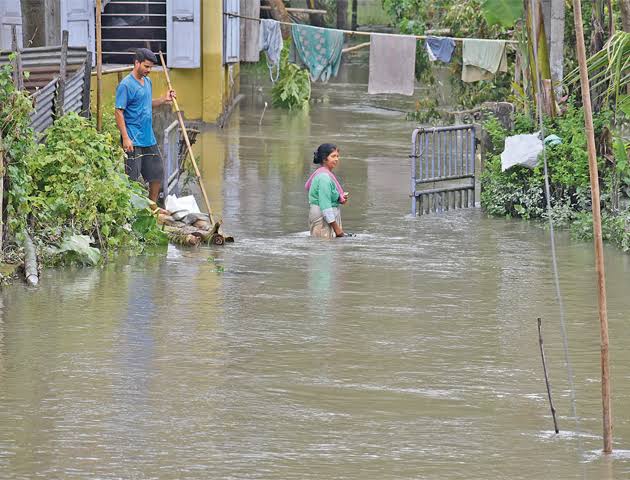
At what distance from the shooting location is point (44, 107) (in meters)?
11.1

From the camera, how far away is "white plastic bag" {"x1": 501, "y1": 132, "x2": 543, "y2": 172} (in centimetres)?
1326

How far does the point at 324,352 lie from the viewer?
7996 millimetres

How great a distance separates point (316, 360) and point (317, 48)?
13.7 metres

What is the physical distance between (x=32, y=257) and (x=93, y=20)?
35.8 feet

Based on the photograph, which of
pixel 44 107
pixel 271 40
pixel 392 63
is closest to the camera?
pixel 44 107

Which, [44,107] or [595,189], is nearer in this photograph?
[595,189]

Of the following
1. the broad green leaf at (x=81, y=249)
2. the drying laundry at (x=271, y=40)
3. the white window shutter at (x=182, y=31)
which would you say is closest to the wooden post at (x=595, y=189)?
the broad green leaf at (x=81, y=249)

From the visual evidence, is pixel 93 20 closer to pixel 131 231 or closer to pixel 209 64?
pixel 209 64

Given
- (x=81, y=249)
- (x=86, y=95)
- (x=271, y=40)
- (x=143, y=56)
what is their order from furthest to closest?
(x=271, y=40) → (x=86, y=95) → (x=143, y=56) → (x=81, y=249)

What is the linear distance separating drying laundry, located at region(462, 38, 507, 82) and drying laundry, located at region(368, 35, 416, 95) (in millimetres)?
1019

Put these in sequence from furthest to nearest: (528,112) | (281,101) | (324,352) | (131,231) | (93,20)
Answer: (281,101)
(93,20)
(528,112)
(131,231)
(324,352)

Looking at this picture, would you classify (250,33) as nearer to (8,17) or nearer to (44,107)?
(8,17)

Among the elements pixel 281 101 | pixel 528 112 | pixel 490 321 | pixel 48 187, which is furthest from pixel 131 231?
pixel 281 101

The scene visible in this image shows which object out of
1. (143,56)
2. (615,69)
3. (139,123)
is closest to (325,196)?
(139,123)
